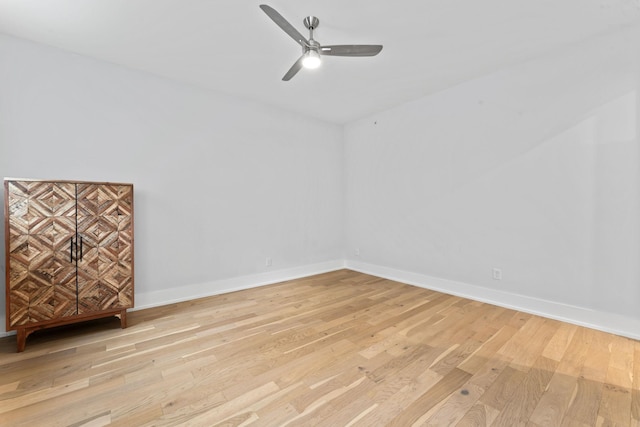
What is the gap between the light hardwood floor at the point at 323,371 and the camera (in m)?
1.49

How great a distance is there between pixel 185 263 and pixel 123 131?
1.64 metres

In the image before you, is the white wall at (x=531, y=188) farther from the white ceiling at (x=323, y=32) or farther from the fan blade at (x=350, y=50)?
the fan blade at (x=350, y=50)

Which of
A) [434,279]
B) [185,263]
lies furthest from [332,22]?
[434,279]

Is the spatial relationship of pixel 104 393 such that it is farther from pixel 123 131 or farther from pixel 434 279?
pixel 434 279

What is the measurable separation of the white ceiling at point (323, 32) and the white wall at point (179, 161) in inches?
13.0

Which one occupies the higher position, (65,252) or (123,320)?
(65,252)

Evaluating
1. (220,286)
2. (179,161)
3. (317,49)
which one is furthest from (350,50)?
(220,286)

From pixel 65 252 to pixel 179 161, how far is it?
4.77 ft

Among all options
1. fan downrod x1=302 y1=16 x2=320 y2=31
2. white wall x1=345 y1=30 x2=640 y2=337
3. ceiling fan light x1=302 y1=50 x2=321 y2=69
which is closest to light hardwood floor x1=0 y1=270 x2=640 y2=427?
white wall x1=345 y1=30 x2=640 y2=337

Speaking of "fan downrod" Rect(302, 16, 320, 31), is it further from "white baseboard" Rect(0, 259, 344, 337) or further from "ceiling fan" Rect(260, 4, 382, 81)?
"white baseboard" Rect(0, 259, 344, 337)

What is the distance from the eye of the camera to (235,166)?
3.71 m

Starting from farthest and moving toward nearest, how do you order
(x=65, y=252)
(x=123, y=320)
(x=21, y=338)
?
(x=123, y=320) → (x=65, y=252) → (x=21, y=338)

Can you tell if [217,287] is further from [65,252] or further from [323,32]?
[323,32]

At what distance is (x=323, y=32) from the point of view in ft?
7.76
